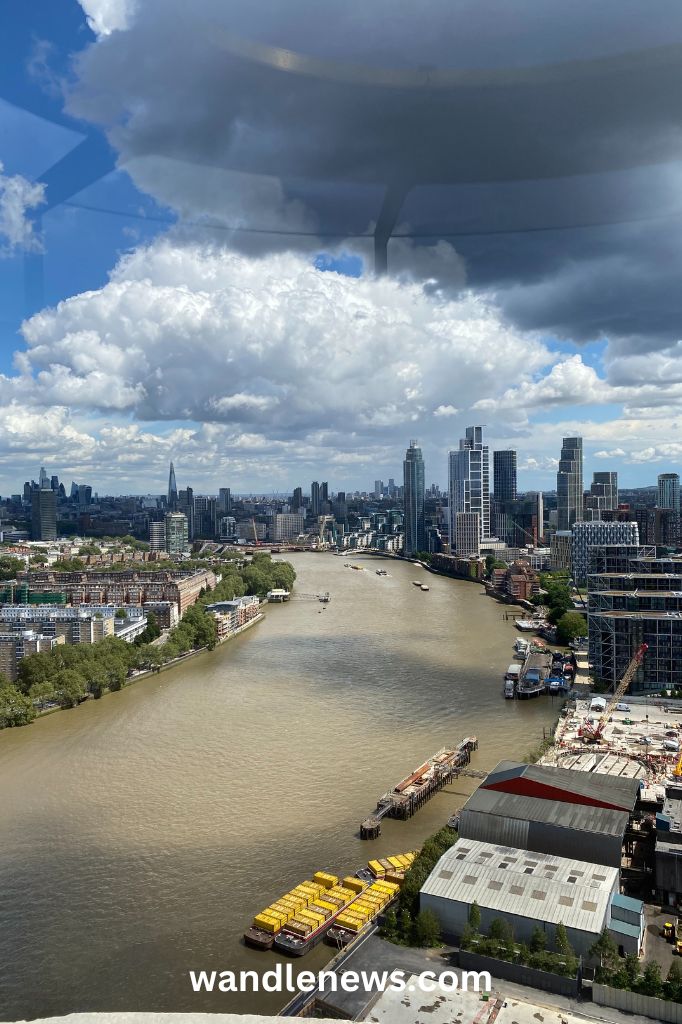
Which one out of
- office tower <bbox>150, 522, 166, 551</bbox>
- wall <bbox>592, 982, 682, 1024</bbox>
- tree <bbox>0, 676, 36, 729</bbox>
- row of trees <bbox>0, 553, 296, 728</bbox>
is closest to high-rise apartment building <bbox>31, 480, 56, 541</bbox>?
row of trees <bbox>0, 553, 296, 728</bbox>

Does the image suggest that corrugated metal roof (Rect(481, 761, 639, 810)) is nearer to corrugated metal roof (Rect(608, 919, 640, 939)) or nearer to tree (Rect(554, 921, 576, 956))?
corrugated metal roof (Rect(608, 919, 640, 939))

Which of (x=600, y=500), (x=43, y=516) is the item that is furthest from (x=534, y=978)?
(x=43, y=516)

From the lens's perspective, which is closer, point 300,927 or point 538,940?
point 538,940

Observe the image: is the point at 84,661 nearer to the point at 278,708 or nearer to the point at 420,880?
the point at 278,708

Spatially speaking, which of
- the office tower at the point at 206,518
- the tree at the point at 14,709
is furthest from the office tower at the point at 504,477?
the tree at the point at 14,709

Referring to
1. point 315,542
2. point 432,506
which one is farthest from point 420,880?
point 315,542

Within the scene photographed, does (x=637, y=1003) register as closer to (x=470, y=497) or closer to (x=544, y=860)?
(x=544, y=860)
